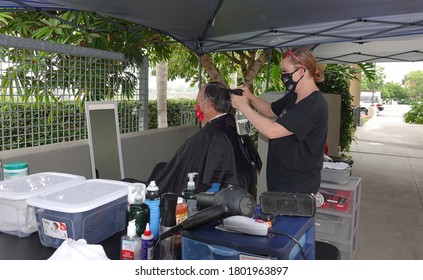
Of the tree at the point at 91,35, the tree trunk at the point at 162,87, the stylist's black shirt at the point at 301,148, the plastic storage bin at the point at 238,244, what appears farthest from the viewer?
the tree trunk at the point at 162,87

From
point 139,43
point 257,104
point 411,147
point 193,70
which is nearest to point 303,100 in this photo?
point 257,104

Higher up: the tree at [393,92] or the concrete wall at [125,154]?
the tree at [393,92]

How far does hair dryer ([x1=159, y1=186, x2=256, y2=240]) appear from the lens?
0.92m

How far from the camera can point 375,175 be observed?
20.0 ft

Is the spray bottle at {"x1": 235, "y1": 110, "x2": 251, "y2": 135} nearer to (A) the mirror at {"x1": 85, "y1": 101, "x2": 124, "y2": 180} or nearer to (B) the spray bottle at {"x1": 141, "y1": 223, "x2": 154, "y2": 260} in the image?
(A) the mirror at {"x1": 85, "y1": 101, "x2": 124, "y2": 180}

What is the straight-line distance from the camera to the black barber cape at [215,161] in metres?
2.17

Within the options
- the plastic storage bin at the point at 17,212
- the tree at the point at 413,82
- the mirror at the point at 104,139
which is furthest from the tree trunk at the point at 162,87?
the tree at the point at 413,82

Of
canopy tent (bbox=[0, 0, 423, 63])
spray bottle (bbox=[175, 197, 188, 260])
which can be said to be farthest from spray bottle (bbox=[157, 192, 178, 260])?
canopy tent (bbox=[0, 0, 423, 63])

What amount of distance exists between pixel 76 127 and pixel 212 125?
179cm

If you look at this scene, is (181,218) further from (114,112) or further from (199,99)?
(114,112)

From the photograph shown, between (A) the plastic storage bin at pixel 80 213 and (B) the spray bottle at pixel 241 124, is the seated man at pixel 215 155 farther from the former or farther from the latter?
(A) the plastic storage bin at pixel 80 213

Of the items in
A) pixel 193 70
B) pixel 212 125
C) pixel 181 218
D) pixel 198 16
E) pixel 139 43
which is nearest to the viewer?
pixel 181 218

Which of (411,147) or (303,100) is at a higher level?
(303,100)

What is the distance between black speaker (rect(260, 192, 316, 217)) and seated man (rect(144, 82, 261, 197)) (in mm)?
1069
